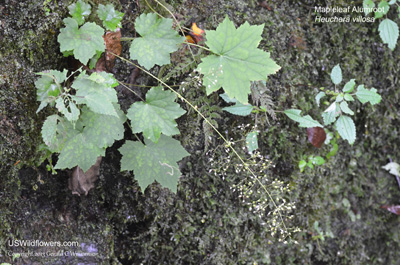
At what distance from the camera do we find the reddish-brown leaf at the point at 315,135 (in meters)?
2.25

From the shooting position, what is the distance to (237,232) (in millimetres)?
2088

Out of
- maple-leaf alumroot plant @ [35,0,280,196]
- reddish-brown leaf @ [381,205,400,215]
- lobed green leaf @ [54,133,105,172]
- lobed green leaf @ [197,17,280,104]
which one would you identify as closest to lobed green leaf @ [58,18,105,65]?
maple-leaf alumroot plant @ [35,0,280,196]

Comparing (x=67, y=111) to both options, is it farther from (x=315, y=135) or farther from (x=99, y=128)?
(x=315, y=135)

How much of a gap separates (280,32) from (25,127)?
170 centimetres

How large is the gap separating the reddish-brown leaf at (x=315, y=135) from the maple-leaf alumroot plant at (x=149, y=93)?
818mm

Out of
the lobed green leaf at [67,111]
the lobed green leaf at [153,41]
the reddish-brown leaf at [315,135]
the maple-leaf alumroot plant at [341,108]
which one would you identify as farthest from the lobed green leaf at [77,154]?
the reddish-brown leaf at [315,135]

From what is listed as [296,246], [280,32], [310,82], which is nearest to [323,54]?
[310,82]

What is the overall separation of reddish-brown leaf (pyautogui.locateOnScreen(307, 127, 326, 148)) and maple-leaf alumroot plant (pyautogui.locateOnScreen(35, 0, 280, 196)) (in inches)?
32.2

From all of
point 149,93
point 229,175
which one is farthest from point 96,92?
point 229,175

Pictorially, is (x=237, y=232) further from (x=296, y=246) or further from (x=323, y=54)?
(x=323, y=54)

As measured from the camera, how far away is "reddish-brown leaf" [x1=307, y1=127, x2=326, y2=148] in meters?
2.25

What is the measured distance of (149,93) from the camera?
1.69m

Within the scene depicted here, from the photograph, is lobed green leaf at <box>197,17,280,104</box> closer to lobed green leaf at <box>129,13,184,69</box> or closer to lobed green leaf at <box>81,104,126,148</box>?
lobed green leaf at <box>129,13,184,69</box>

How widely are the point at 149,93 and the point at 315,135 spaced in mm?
1241
